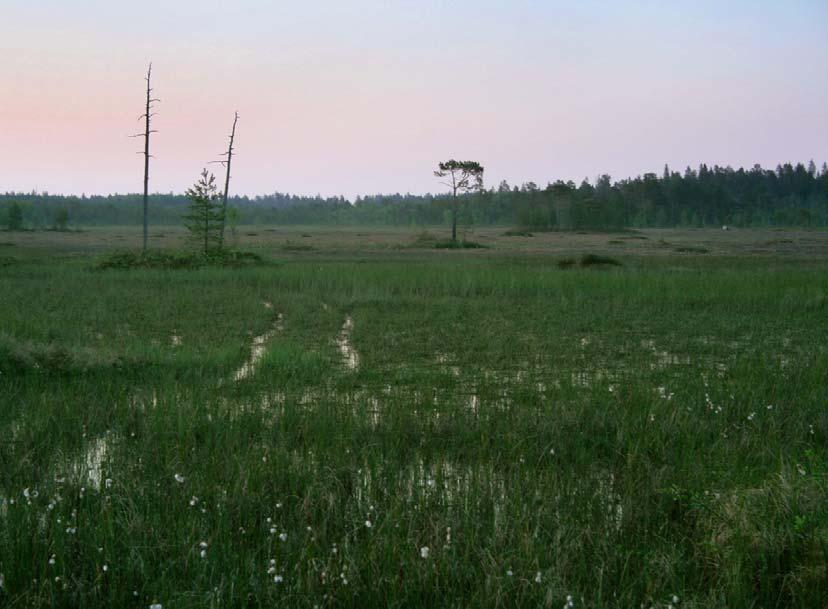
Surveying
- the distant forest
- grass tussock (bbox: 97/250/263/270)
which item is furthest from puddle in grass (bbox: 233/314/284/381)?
the distant forest

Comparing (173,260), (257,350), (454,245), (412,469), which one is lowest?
(412,469)

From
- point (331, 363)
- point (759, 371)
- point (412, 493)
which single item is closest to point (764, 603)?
point (412, 493)

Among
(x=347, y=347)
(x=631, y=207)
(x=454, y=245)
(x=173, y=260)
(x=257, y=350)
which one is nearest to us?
(x=257, y=350)

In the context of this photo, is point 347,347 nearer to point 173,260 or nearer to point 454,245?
point 173,260

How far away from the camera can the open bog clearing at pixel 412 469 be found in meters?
4.21

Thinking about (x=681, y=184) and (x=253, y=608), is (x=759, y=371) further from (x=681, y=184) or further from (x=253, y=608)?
(x=681, y=184)

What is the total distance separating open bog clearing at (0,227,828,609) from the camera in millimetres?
4207

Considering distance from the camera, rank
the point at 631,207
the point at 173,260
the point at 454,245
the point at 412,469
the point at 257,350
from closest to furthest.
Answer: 1. the point at 412,469
2. the point at 257,350
3. the point at 173,260
4. the point at 454,245
5. the point at 631,207

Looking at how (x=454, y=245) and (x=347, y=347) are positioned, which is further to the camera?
(x=454, y=245)

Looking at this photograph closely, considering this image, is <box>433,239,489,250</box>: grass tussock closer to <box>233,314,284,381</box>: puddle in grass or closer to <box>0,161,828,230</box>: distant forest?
<box>0,161,828,230</box>: distant forest

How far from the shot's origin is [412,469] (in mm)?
6031

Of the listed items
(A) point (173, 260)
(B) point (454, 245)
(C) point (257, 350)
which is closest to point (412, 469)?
(C) point (257, 350)

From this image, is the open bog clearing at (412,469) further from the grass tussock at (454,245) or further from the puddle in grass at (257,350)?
the grass tussock at (454,245)

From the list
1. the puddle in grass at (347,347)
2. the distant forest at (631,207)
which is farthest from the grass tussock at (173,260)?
the distant forest at (631,207)
